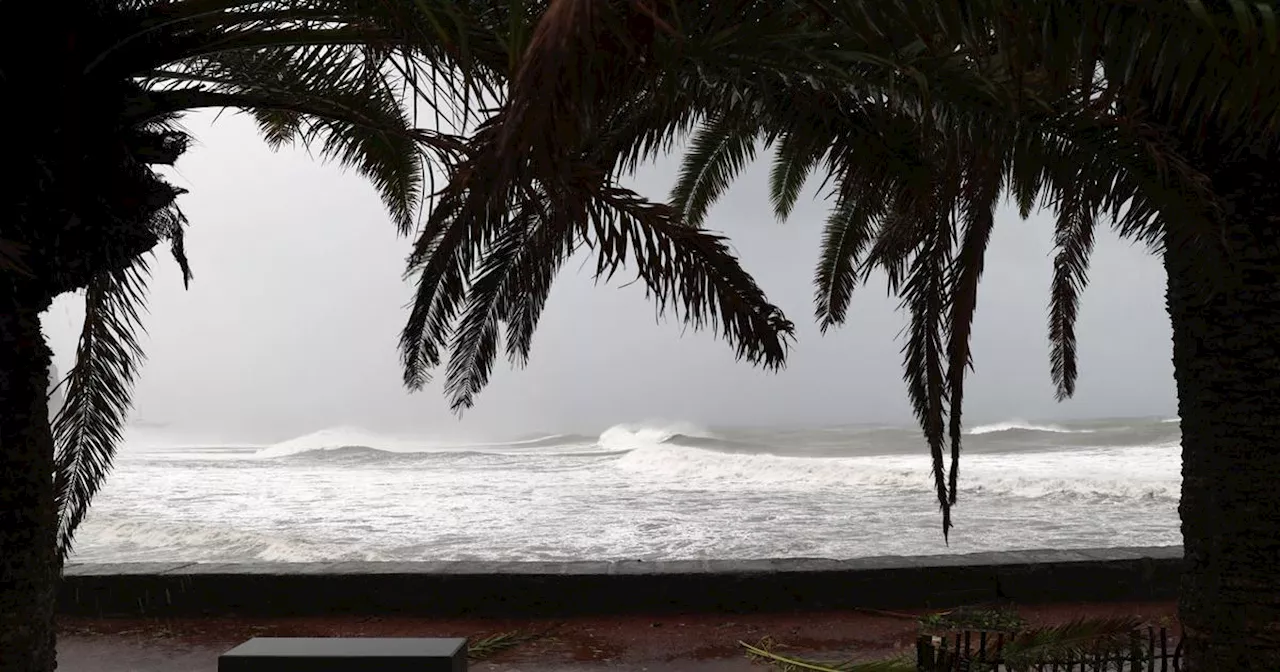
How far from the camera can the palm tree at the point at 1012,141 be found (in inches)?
95.8

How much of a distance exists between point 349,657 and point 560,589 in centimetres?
310

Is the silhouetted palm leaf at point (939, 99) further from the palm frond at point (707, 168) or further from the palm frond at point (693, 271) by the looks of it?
the palm frond at point (707, 168)

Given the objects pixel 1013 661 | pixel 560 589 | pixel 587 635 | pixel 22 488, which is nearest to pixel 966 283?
pixel 1013 661

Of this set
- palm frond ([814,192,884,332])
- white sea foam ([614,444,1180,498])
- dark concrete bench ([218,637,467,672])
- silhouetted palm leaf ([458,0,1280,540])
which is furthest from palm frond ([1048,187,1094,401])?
white sea foam ([614,444,1180,498])


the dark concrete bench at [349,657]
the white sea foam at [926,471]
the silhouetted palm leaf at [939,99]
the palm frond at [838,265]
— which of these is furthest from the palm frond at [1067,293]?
the white sea foam at [926,471]

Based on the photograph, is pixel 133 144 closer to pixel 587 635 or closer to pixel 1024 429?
pixel 587 635

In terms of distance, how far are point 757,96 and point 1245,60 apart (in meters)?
1.92

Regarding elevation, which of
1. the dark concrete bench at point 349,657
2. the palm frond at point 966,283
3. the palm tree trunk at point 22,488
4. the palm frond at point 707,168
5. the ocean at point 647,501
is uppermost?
the palm frond at point 707,168

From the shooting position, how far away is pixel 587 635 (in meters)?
6.12

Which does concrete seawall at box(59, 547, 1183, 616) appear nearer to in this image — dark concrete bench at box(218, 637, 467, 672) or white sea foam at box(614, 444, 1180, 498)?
dark concrete bench at box(218, 637, 467, 672)

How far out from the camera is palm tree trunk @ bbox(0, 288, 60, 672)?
12.3ft

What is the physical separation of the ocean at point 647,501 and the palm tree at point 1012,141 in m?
6.09

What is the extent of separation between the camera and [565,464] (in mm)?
33625

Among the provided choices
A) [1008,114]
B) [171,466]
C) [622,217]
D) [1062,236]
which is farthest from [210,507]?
[1008,114]
